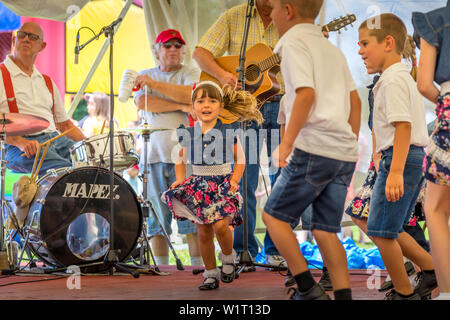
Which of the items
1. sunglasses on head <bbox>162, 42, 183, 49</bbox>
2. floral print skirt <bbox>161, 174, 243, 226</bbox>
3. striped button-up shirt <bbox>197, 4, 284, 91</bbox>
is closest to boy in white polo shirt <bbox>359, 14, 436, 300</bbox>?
floral print skirt <bbox>161, 174, 243, 226</bbox>

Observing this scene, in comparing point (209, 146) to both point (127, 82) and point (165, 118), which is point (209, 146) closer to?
point (127, 82)

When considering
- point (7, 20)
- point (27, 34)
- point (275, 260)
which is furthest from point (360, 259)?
point (7, 20)

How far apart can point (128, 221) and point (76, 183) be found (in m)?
0.46

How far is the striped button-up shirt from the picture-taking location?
14.0 ft

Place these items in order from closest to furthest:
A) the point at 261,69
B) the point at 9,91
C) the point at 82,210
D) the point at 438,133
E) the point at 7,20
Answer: the point at 438,133, the point at 261,69, the point at 82,210, the point at 9,91, the point at 7,20

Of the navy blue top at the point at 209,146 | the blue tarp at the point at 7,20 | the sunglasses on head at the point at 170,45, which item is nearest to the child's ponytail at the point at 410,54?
the navy blue top at the point at 209,146

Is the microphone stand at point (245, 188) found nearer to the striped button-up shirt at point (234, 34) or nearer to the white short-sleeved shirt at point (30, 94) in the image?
the striped button-up shirt at point (234, 34)

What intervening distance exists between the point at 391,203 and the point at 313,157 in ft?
1.55

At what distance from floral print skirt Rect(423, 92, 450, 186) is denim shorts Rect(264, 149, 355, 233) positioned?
34 cm

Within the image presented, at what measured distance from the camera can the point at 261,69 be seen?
402 cm

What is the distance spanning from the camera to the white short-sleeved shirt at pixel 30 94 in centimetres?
496

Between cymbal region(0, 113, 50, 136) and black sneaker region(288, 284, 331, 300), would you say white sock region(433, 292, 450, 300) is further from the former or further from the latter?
cymbal region(0, 113, 50, 136)
